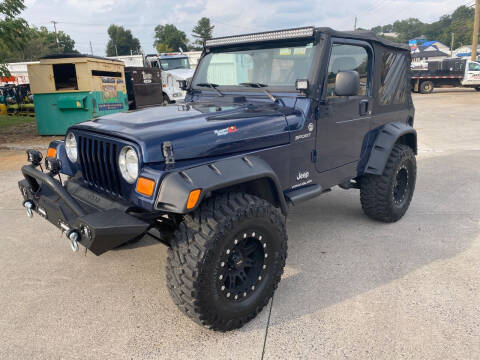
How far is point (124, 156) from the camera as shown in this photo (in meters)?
2.47

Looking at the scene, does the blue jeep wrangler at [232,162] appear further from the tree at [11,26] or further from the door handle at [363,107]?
the tree at [11,26]

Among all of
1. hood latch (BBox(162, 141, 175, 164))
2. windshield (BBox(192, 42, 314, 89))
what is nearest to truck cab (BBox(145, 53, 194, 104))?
windshield (BBox(192, 42, 314, 89))

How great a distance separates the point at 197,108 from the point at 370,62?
1883 mm

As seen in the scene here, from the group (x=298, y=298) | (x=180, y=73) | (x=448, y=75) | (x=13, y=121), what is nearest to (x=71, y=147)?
(x=298, y=298)

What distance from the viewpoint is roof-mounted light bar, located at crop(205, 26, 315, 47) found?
125 inches

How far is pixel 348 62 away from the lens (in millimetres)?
3549

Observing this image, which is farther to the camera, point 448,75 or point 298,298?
point 448,75

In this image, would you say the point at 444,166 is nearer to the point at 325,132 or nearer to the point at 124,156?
the point at 325,132

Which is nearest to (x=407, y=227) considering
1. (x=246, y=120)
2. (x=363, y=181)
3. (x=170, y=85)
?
(x=363, y=181)

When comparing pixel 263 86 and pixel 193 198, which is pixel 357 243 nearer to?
pixel 263 86

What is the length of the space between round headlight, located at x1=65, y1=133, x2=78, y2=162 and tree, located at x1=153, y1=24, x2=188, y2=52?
283 ft

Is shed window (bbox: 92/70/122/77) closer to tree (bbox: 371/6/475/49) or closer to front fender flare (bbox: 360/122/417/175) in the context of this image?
front fender flare (bbox: 360/122/417/175)

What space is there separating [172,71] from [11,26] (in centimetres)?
750

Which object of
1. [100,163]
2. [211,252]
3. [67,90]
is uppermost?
[67,90]
